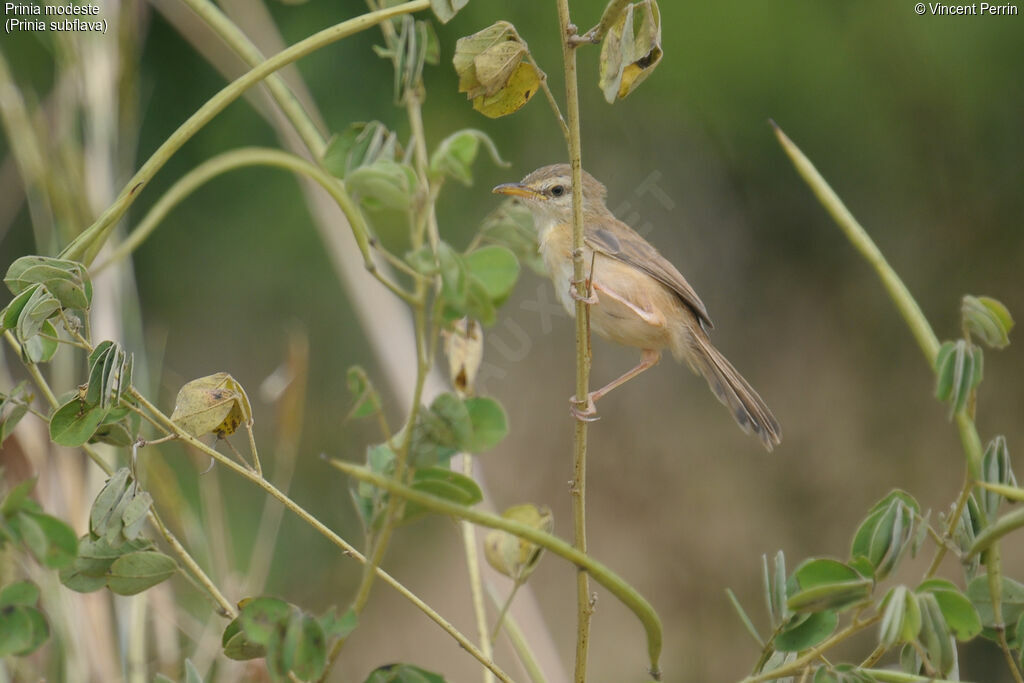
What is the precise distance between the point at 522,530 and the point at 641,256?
82.5 inches

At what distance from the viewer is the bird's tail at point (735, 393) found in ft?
7.89

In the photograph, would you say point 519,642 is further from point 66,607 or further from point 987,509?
point 66,607

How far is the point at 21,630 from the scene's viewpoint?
2.77ft

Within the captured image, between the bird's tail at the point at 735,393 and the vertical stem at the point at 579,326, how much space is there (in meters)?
1.15

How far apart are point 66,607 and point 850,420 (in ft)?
10.6

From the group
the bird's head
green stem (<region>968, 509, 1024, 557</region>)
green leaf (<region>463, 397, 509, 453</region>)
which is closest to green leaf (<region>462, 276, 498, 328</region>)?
green leaf (<region>463, 397, 509, 453</region>)

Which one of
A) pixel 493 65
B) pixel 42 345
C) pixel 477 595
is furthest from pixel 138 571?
pixel 493 65

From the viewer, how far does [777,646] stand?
978 millimetres

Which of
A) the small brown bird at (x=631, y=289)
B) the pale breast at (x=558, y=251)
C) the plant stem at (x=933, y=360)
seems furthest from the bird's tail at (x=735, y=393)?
the plant stem at (x=933, y=360)

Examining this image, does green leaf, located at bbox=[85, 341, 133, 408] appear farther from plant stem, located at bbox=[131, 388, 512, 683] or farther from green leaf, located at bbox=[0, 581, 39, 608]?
green leaf, located at bbox=[0, 581, 39, 608]

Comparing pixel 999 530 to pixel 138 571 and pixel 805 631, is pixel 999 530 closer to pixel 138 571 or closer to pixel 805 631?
pixel 805 631

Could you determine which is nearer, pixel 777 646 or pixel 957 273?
pixel 777 646

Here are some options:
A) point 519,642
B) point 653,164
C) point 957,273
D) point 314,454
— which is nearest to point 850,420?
point 957,273

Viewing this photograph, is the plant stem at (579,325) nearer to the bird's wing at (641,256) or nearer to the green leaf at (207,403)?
the green leaf at (207,403)
